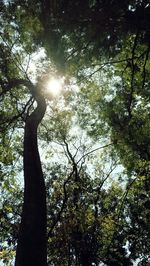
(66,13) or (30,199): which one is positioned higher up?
(66,13)

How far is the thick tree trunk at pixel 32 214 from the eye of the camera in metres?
5.59

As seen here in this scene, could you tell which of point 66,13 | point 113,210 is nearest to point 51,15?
point 66,13

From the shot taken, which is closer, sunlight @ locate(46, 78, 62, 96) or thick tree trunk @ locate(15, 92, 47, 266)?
thick tree trunk @ locate(15, 92, 47, 266)

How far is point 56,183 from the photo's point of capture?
24984 mm

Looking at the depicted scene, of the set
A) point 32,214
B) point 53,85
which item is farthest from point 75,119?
point 32,214

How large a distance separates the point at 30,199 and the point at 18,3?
5.79 meters

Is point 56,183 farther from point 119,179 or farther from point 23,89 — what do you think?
point 23,89

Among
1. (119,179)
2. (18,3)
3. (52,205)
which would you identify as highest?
(119,179)

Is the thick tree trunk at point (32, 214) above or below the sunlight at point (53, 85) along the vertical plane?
below

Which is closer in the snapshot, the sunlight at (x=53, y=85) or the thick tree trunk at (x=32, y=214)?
the thick tree trunk at (x=32, y=214)

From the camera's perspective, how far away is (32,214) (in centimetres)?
631

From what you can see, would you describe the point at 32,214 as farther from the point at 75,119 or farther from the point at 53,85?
the point at 75,119

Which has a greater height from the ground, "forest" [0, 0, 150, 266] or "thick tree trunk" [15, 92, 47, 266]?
"forest" [0, 0, 150, 266]

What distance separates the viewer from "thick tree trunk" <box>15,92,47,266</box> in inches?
220
